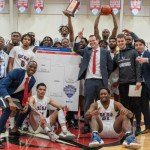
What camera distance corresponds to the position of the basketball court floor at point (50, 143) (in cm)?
439

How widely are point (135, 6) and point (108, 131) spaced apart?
27.6 ft

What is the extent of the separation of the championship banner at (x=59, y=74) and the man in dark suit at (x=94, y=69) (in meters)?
0.37

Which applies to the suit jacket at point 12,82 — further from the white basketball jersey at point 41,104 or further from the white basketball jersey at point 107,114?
the white basketball jersey at point 107,114

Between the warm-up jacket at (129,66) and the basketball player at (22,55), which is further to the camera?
the basketball player at (22,55)

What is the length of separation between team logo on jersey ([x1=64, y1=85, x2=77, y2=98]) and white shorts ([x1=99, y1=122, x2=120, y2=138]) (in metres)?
1.05

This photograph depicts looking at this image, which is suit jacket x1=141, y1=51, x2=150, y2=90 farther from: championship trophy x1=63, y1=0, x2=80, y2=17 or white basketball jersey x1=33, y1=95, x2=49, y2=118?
white basketball jersey x1=33, y1=95, x2=49, y2=118

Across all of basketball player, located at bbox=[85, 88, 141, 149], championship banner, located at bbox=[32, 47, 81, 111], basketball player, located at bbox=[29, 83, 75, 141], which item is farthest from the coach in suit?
basketball player, located at bbox=[85, 88, 141, 149]

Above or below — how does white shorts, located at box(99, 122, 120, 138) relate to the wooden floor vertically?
above

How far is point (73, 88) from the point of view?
5.65 m

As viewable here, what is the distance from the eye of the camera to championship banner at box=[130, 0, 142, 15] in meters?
12.2

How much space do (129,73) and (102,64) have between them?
457 mm

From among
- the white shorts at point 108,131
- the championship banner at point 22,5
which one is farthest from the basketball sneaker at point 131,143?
the championship banner at point 22,5

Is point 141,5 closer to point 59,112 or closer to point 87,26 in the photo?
point 87,26

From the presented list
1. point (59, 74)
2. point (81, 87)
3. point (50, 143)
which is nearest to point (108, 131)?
point (50, 143)
